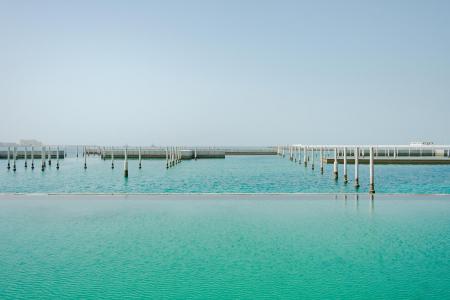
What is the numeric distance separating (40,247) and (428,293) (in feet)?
32.9

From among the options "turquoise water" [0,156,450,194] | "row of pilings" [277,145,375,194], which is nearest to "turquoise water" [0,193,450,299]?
"row of pilings" [277,145,375,194]

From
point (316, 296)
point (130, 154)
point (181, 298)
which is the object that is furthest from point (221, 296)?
point (130, 154)

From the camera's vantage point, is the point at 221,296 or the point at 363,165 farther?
the point at 363,165

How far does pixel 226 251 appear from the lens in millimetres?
11867

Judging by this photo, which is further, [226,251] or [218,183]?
[218,183]

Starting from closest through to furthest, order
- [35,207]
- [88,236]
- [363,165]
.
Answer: [88,236] → [35,207] → [363,165]

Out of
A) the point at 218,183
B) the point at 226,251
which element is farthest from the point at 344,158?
the point at 226,251

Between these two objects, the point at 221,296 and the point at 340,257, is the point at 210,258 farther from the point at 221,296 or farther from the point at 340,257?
the point at 340,257

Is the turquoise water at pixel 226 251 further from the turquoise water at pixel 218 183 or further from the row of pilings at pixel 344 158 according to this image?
the turquoise water at pixel 218 183

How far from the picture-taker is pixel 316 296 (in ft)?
27.8

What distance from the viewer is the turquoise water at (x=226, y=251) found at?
8.88 m

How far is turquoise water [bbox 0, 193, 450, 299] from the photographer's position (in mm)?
8875

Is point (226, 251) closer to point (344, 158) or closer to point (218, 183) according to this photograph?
point (218, 183)

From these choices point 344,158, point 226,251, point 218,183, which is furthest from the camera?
point 218,183
